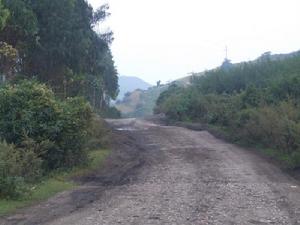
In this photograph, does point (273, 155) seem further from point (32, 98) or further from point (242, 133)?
point (32, 98)

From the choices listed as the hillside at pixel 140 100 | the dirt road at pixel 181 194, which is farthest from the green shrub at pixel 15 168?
the hillside at pixel 140 100

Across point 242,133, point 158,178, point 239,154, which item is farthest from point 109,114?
point 158,178

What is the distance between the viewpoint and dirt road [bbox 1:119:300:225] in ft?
37.7

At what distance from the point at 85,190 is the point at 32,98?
5.29m

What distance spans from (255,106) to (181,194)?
18848 millimetres

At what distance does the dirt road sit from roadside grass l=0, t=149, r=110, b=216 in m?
0.46

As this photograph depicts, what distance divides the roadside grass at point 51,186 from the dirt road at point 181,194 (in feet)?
1.51

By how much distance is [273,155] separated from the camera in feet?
76.6

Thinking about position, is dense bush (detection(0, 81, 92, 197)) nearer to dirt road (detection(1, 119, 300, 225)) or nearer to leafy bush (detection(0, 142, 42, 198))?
leafy bush (detection(0, 142, 42, 198))

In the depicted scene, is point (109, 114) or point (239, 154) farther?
point (109, 114)

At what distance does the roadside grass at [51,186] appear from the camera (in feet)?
43.5

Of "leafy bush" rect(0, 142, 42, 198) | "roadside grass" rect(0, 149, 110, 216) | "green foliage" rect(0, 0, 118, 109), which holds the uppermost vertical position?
"green foliage" rect(0, 0, 118, 109)

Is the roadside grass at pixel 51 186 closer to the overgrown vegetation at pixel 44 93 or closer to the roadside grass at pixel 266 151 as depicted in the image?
the overgrown vegetation at pixel 44 93

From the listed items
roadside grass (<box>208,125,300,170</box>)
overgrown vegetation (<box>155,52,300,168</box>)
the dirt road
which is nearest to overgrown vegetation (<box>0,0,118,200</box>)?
the dirt road
